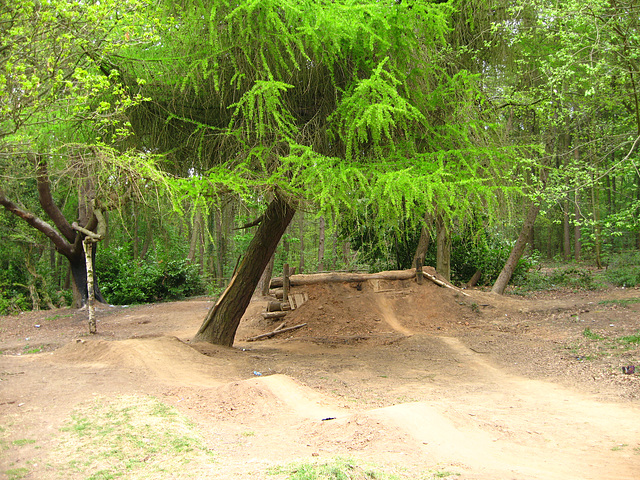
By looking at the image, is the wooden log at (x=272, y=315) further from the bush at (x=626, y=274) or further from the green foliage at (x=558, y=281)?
the bush at (x=626, y=274)

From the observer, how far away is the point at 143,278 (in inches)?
732

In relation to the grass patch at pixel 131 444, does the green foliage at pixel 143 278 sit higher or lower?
higher

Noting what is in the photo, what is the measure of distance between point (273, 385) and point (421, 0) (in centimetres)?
544

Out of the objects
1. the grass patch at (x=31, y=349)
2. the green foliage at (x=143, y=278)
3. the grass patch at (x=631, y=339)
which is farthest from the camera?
the green foliage at (x=143, y=278)

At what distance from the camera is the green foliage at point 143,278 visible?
1831cm

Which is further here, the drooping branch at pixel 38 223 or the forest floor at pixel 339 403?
the drooping branch at pixel 38 223

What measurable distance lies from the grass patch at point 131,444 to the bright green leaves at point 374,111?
13.3ft

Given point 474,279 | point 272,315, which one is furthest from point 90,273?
point 474,279

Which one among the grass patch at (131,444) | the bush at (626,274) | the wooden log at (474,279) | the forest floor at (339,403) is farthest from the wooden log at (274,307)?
the bush at (626,274)

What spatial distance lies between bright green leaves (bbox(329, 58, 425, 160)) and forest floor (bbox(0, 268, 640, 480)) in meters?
3.37

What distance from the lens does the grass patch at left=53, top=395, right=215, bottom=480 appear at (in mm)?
3922

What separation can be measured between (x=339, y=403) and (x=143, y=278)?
14.1 metres

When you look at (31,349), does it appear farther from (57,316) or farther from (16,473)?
(16,473)

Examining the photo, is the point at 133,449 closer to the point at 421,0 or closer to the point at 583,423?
the point at 583,423
